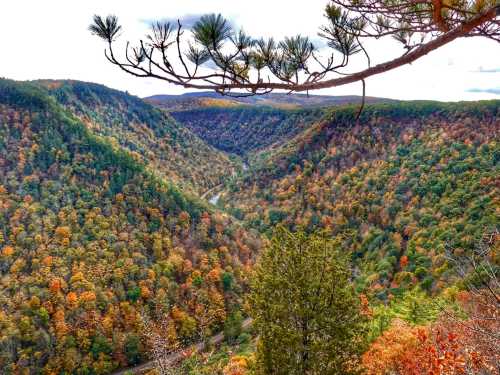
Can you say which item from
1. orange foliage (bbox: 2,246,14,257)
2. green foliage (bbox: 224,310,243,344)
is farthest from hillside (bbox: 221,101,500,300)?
orange foliage (bbox: 2,246,14,257)

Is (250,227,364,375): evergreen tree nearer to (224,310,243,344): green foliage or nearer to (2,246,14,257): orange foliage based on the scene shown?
(224,310,243,344): green foliage

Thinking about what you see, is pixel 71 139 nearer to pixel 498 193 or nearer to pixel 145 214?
pixel 145 214

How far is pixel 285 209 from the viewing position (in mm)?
109500

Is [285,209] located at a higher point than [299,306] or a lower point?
lower

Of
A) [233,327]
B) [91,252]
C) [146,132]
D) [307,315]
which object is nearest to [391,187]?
[233,327]

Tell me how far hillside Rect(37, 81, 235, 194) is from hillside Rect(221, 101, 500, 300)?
2971 centimetres

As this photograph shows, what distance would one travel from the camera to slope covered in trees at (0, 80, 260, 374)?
60.8 metres

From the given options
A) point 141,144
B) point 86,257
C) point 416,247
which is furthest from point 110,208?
point 141,144

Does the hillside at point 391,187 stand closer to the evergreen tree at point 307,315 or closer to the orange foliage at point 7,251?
the evergreen tree at point 307,315

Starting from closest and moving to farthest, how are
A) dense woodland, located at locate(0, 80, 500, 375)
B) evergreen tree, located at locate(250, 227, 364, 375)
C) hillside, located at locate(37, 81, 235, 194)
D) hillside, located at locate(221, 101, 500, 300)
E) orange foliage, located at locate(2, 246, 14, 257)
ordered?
evergreen tree, located at locate(250, 227, 364, 375) < dense woodland, located at locate(0, 80, 500, 375) < hillside, located at locate(221, 101, 500, 300) < orange foliage, located at locate(2, 246, 14, 257) < hillside, located at locate(37, 81, 235, 194)

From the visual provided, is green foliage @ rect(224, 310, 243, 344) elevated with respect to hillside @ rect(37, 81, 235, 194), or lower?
lower

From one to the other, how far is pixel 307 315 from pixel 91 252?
69.8 m

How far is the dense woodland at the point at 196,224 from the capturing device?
59.3 metres

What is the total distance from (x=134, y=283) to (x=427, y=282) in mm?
51978
